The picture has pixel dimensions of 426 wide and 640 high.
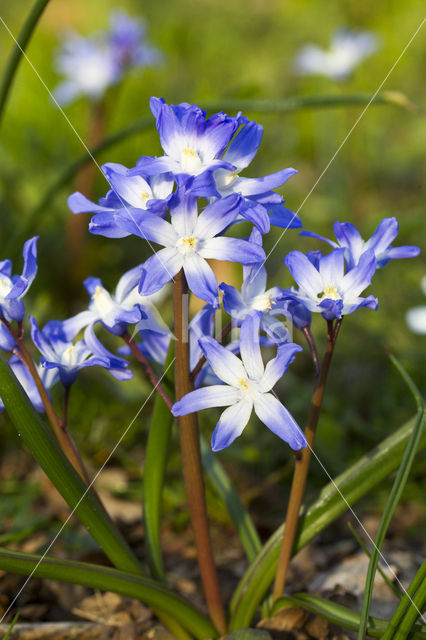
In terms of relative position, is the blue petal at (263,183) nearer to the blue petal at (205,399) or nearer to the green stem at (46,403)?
the blue petal at (205,399)

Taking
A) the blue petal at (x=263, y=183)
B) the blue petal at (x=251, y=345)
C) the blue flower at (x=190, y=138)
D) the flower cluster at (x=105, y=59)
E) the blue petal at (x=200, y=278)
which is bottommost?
the blue petal at (x=251, y=345)

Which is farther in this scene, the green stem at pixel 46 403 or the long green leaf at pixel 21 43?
the long green leaf at pixel 21 43

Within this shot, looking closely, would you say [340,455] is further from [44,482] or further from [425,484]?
[44,482]

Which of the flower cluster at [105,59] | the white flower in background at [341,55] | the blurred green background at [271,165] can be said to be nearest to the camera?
the blurred green background at [271,165]

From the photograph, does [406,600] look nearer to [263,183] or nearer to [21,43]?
[263,183]

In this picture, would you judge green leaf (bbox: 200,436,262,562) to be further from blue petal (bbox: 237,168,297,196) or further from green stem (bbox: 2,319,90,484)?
blue petal (bbox: 237,168,297,196)

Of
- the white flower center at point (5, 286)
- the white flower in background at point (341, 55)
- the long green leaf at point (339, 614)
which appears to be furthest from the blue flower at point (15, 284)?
the white flower in background at point (341, 55)

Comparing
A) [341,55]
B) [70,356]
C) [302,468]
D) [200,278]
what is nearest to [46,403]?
[70,356]
